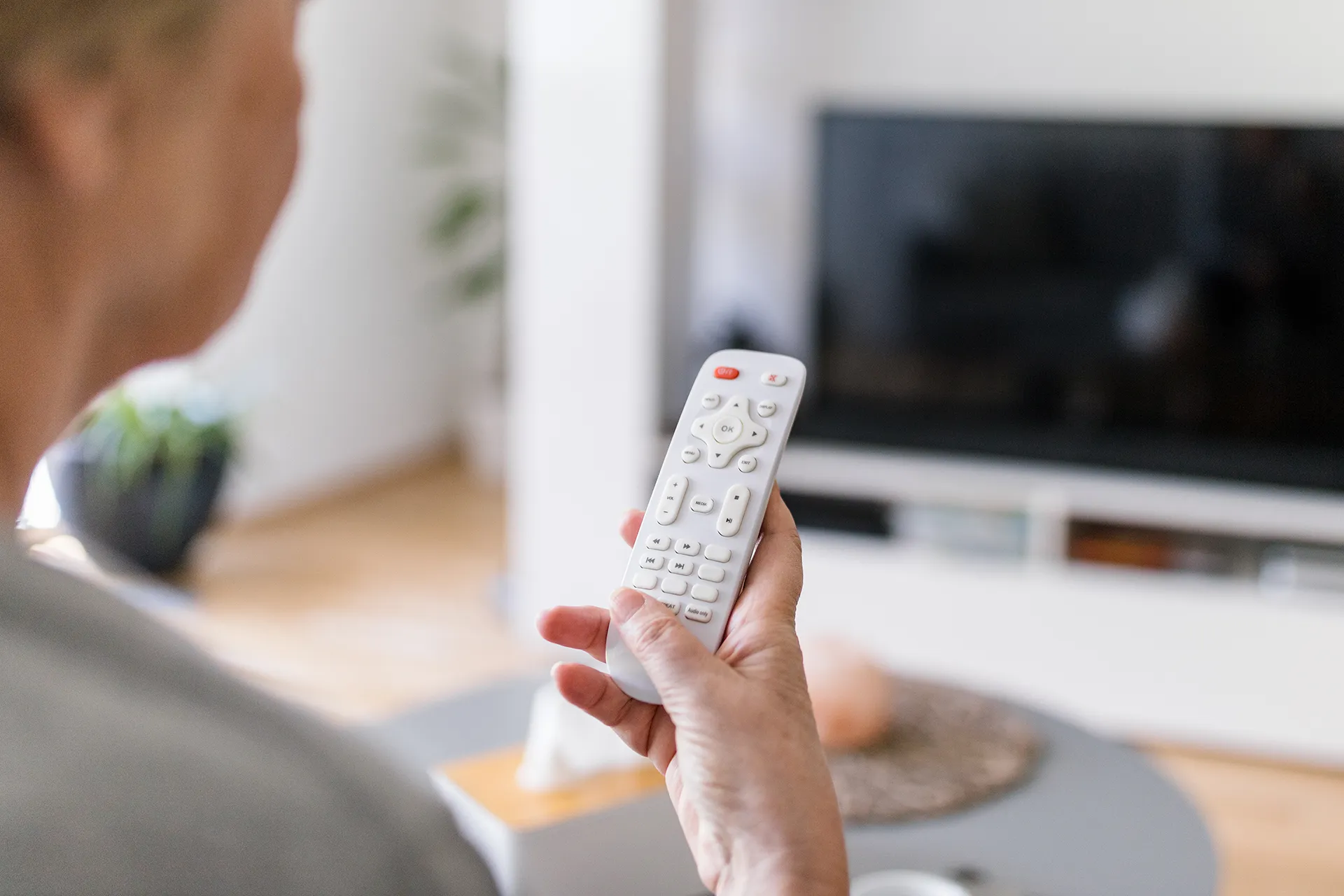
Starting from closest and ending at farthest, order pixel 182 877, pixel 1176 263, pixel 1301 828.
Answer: pixel 182 877
pixel 1301 828
pixel 1176 263

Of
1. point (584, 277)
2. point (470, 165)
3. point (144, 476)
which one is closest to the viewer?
point (584, 277)

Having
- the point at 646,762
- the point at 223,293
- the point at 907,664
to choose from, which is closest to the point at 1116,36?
the point at 907,664

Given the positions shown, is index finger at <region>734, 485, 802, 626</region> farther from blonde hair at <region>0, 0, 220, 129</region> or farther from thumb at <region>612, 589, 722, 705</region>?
blonde hair at <region>0, 0, 220, 129</region>

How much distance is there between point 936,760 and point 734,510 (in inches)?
38.3

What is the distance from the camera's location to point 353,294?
412 centimetres

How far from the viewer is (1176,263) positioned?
2.62 meters

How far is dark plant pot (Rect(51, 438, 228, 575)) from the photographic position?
10.6ft

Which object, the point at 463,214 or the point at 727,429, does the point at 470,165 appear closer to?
the point at 463,214

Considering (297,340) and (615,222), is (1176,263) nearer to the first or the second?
(615,222)

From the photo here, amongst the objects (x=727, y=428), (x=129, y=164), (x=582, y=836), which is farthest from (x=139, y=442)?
(x=129, y=164)

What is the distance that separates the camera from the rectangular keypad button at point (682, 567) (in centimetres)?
78

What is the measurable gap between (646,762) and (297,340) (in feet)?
9.42

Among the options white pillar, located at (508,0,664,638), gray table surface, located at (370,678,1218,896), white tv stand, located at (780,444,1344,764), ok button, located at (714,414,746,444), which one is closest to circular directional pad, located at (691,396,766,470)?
ok button, located at (714,414,746,444)

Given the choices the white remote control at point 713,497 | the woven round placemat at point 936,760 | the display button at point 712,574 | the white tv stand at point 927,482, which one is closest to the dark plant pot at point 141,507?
the white tv stand at point 927,482
